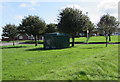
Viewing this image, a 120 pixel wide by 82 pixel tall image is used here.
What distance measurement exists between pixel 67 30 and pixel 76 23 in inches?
76.6

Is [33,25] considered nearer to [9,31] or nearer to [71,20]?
[9,31]

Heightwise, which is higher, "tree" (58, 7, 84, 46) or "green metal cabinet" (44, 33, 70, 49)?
"tree" (58, 7, 84, 46)

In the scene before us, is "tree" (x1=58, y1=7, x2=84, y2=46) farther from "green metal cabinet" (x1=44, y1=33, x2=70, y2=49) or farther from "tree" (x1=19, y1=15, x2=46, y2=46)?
"tree" (x1=19, y1=15, x2=46, y2=46)

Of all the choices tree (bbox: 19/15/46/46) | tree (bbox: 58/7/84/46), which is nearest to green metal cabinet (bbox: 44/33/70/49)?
tree (bbox: 58/7/84/46)

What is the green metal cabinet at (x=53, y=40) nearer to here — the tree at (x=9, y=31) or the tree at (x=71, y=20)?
the tree at (x=71, y=20)

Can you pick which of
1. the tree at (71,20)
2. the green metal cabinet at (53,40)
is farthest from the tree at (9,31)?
the green metal cabinet at (53,40)

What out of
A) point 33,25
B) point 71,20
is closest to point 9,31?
point 33,25

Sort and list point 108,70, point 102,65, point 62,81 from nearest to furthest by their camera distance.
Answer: point 62,81 → point 108,70 → point 102,65

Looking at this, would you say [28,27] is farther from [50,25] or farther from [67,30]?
[50,25]

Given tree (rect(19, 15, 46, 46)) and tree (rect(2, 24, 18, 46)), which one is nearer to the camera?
→ tree (rect(19, 15, 46, 46))

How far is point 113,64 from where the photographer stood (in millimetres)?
10062

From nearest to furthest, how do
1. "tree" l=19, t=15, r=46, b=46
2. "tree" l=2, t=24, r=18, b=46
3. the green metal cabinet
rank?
the green metal cabinet, "tree" l=19, t=15, r=46, b=46, "tree" l=2, t=24, r=18, b=46

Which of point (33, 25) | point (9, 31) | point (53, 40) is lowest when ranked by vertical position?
point (53, 40)

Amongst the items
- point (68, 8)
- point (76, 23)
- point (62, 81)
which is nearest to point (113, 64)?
point (62, 81)
